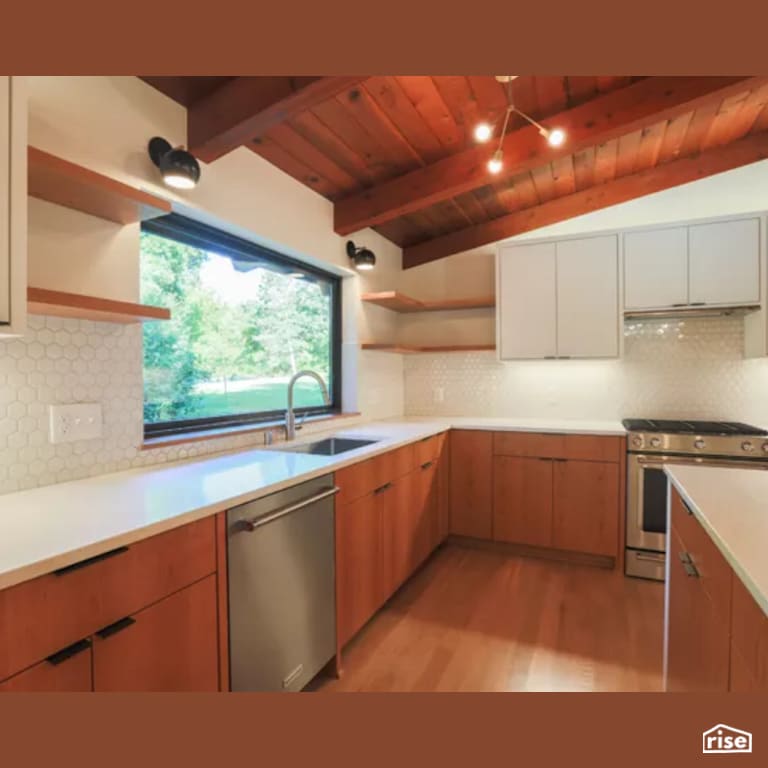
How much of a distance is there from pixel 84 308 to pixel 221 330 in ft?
3.21

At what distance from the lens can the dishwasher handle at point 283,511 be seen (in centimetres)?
127

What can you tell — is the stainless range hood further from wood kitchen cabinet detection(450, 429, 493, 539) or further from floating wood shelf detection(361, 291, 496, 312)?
wood kitchen cabinet detection(450, 429, 493, 539)

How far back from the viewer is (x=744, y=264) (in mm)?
2637

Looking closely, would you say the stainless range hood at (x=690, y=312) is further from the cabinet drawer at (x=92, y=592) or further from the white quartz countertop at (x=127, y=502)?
the cabinet drawer at (x=92, y=592)

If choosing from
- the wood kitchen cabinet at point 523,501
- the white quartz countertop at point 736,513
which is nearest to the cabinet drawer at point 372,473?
the wood kitchen cabinet at point 523,501

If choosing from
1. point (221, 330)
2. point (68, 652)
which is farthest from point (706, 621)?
point (221, 330)

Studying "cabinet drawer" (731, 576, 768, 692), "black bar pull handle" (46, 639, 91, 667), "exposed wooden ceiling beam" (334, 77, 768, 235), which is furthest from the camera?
"exposed wooden ceiling beam" (334, 77, 768, 235)

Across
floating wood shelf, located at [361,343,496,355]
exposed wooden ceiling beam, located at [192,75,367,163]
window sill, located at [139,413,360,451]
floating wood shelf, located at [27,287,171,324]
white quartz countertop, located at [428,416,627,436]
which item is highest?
exposed wooden ceiling beam, located at [192,75,367,163]

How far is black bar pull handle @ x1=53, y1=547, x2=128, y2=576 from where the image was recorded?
84 centimetres

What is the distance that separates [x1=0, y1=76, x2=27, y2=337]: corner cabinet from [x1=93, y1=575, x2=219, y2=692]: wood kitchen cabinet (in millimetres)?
714

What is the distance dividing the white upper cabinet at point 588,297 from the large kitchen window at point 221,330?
1.67 m

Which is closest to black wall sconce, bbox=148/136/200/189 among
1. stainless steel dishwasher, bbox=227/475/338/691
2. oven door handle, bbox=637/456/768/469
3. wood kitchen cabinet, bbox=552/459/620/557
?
stainless steel dishwasher, bbox=227/475/338/691

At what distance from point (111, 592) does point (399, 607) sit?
5.61 feet

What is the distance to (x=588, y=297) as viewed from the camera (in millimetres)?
2953
